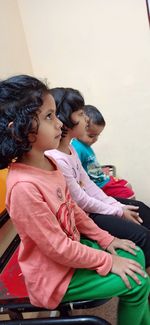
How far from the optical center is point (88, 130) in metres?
1.27

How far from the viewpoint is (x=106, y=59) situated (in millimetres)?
1690

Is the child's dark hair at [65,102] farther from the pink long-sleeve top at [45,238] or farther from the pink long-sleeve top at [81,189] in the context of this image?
the pink long-sleeve top at [45,238]

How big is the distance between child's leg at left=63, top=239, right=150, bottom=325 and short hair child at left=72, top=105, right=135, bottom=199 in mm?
607

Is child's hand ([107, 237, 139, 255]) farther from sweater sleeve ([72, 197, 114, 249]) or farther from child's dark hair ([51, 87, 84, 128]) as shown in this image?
child's dark hair ([51, 87, 84, 128])

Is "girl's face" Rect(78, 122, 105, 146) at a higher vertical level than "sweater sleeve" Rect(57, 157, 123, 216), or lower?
higher

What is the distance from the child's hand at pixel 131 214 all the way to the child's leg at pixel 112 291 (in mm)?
325

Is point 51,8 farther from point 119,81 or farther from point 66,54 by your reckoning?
point 119,81

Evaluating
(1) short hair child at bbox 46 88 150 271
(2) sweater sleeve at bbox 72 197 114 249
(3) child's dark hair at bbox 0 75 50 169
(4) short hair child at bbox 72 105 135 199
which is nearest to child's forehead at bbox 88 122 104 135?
(4) short hair child at bbox 72 105 135 199

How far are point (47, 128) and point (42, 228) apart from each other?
221 millimetres

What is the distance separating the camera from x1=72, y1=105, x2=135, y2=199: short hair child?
126 cm

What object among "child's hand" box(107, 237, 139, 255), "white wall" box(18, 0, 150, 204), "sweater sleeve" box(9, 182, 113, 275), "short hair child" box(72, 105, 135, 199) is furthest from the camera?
"white wall" box(18, 0, 150, 204)

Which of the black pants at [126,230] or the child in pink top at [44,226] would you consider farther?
the black pants at [126,230]

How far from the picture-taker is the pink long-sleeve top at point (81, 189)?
0.96 m

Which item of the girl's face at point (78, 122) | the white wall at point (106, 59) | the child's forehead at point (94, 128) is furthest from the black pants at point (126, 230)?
the white wall at point (106, 59)
